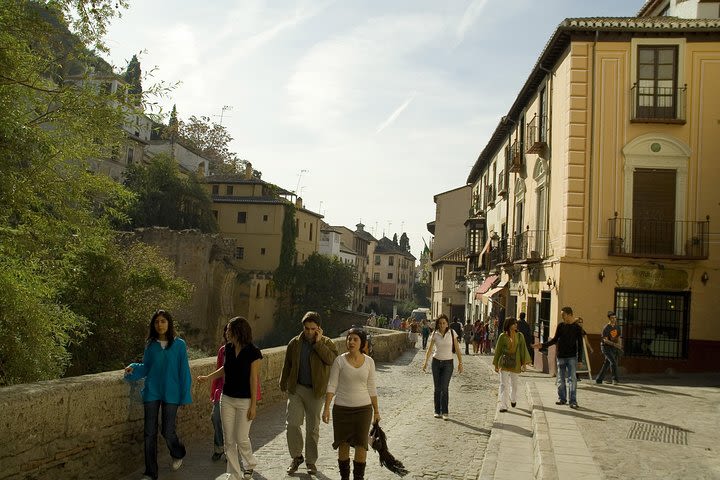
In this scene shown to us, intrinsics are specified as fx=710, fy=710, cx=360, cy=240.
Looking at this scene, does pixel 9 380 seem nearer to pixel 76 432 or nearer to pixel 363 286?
pixel 76 432

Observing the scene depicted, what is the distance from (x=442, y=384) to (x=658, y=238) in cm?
960

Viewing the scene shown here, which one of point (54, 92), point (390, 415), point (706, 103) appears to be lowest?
point (390, 415)

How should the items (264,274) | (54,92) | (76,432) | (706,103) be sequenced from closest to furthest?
(76,432) → (54,92) → (706,103) → (264,274)

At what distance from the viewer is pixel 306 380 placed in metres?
7.87

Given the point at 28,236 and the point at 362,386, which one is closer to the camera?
the point at 362,386

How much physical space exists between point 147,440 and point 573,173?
14.4m

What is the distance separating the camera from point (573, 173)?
18.8m

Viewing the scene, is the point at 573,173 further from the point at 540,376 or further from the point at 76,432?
the point at 76,432

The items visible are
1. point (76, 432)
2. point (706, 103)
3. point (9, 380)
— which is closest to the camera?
point (76, 432)

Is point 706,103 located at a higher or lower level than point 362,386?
higher

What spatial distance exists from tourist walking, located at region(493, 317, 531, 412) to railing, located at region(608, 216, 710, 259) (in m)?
7.47

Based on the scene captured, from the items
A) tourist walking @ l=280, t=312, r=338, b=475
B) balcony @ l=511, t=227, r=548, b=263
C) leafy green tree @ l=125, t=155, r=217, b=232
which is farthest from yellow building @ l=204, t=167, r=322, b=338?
tourist walking @ l=280, t=312, r=338, b=475

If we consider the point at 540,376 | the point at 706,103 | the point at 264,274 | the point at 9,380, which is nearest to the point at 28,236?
the point at 9,380

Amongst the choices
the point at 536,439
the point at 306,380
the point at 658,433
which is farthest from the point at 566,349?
the point at 306,380
